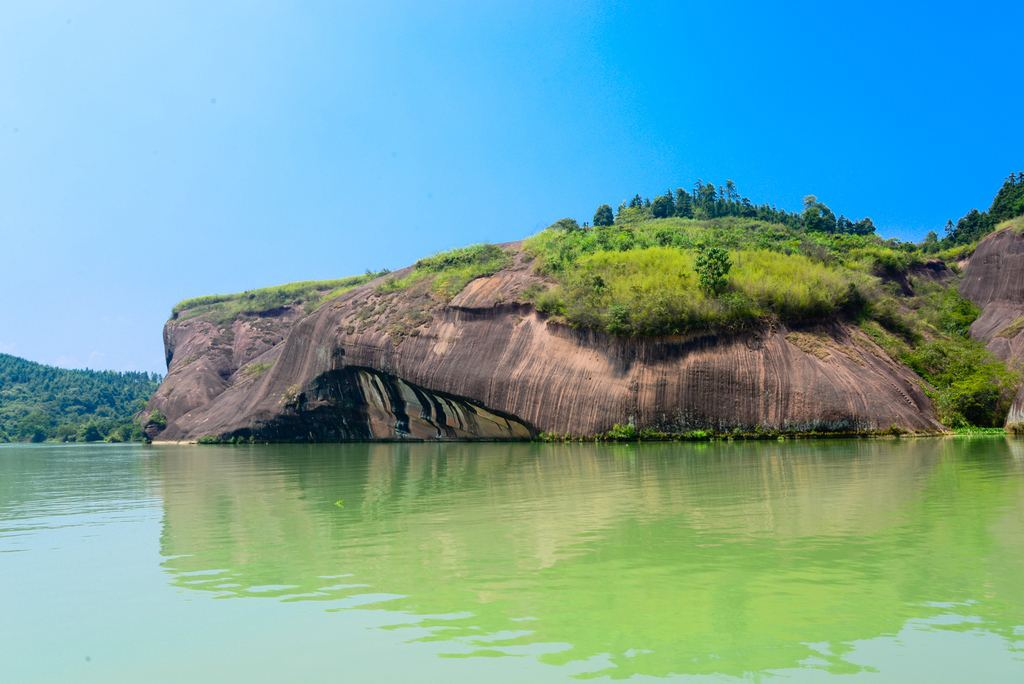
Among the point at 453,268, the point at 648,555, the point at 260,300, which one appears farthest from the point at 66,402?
the point at 648,555

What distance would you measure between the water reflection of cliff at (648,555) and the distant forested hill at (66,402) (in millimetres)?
72353

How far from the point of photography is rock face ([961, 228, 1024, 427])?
132ft

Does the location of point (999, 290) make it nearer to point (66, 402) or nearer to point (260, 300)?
point (260, 300)

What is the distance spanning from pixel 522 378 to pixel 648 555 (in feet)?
99.3

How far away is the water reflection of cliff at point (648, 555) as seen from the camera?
6309mm

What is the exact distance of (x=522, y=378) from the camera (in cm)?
3934

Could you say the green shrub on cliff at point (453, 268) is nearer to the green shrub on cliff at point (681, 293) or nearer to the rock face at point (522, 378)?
the rock face at point (522, 378)

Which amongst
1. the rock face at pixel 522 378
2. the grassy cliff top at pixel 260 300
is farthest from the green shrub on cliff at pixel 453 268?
the grassy cliff top at pixel 260 300

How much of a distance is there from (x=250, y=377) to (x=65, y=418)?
5276cm

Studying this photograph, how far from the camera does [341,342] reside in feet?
154

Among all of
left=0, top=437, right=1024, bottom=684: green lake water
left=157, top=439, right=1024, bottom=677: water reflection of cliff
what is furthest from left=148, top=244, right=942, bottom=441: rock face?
→ left=0, top=437, right=1024, bottom=684: green lake water

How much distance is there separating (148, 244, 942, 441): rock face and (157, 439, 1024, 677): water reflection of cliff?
50.8 feet

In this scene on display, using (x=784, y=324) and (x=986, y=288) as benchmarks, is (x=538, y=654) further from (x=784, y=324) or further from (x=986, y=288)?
(x=986, y=288)

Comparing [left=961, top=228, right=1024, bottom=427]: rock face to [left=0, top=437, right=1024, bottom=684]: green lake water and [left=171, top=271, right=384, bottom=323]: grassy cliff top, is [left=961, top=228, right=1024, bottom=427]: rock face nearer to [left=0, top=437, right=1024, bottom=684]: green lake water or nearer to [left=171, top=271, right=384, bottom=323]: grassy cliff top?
[left=0, top=437, right=1024, bottom=684]: green lake water
